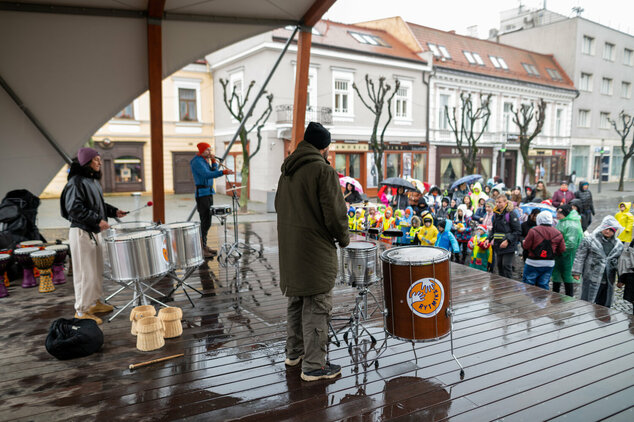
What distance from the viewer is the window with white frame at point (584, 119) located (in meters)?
34.3

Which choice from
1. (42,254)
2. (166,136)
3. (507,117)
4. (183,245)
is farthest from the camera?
(507,117)

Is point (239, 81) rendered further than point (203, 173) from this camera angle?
Yes

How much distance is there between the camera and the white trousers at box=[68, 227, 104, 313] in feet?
15.4

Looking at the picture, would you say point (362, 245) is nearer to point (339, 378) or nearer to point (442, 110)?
point (339, 378)

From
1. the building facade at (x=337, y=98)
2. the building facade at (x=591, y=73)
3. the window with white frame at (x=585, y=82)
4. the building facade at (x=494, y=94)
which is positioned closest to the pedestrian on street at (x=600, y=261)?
the building facade at (x=337, y=98)

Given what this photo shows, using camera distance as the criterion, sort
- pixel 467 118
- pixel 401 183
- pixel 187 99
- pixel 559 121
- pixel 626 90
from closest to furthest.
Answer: pixel 401 183, pixel 187 99, pixel 467 118, pixel 559 121, pixel 626 90

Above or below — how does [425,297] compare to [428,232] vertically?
above

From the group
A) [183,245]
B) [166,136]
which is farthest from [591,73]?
[183,245]

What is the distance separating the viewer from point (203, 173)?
7.33 m

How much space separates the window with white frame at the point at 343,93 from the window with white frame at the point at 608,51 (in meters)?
27.0

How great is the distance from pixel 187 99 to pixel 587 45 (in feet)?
106

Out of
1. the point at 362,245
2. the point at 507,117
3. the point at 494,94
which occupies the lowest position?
the point at 362,245

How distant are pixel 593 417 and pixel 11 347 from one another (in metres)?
5.26

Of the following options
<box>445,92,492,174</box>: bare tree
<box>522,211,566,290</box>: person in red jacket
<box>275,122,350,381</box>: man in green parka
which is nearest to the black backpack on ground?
<box>275,122,350,381</box>: man in green parka
